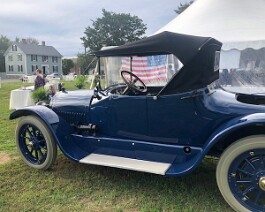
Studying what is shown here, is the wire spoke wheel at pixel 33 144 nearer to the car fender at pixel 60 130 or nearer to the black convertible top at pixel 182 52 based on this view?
the car fender at pixel 60 130

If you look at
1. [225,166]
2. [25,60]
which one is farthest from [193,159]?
[25,60]

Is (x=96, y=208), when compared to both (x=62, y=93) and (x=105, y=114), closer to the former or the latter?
(x=105, y=114)

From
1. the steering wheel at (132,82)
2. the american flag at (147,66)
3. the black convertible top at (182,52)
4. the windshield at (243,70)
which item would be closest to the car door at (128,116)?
the steering wheel at (132,82)

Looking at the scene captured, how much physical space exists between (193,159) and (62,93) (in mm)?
2178

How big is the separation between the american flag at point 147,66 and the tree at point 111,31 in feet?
147

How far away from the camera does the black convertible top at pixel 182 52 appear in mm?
3131

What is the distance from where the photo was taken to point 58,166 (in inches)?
164

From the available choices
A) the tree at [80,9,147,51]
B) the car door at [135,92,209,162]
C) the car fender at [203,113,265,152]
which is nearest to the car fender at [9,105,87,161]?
the car door at [135,92,209,162]

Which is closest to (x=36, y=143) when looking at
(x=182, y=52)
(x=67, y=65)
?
(x=182, y=52)

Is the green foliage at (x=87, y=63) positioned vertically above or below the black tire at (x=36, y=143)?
above

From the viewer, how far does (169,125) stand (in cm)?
330

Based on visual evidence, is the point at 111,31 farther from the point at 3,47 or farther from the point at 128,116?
the point at 128,116

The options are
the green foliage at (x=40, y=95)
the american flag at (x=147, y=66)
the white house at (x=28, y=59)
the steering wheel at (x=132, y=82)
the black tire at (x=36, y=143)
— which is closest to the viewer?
the steering wheel at (x=132, y=82)

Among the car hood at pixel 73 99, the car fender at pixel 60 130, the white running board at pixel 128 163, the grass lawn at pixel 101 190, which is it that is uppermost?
the car hood at pixel 73 99
